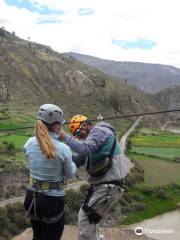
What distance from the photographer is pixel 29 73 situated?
91062 mm

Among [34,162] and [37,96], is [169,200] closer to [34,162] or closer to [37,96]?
[34,162]

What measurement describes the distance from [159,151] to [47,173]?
5009 centimetres

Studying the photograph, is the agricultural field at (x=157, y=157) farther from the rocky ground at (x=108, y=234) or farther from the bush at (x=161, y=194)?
the rocky ground at (x=108, y=234)

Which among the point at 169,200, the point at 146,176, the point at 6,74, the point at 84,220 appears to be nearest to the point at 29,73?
the point at 6,74

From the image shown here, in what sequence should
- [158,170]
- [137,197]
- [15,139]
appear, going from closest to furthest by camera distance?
[137,197]
[158,170]
[15,139]

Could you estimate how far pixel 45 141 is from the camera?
179 inches

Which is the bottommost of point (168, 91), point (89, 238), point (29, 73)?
point (168, 91)

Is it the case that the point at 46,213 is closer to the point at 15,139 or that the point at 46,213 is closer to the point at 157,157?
the point at 15,139

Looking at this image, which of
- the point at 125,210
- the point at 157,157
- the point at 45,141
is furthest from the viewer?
the point at 157,157

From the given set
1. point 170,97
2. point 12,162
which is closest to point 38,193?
point 12,162

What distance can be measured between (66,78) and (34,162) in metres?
96.1

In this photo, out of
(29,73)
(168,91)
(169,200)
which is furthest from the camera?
(168,91)

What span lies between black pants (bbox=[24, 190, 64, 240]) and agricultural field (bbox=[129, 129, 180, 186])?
33.8 m

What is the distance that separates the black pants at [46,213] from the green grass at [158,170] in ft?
111
